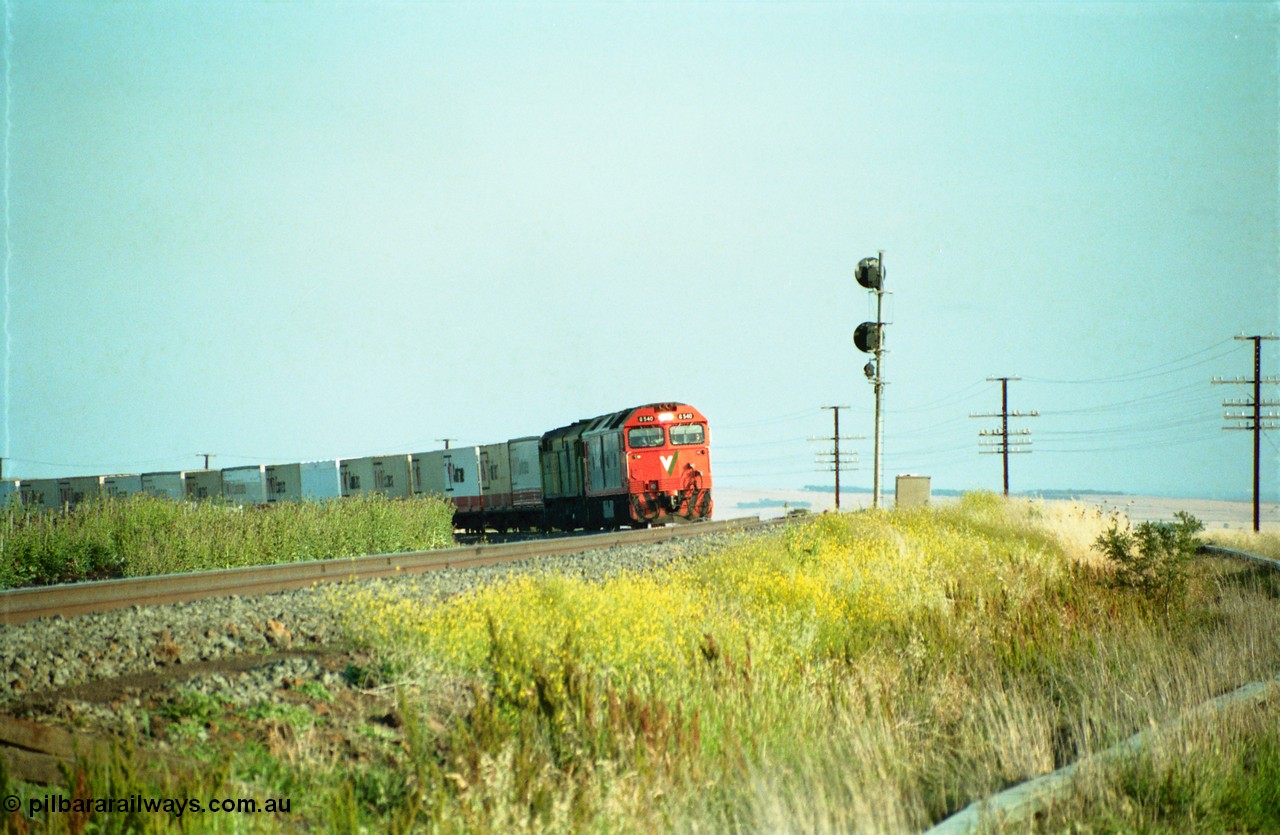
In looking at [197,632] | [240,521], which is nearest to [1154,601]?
[197,632]

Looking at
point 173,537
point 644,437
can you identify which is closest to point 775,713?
point 173,537

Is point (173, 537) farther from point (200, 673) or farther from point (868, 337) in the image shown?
point (868, 337)

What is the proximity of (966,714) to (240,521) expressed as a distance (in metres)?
13.9

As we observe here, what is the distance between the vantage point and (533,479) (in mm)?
29953

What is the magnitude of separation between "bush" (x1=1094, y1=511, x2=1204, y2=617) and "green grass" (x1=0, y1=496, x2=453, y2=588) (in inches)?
486

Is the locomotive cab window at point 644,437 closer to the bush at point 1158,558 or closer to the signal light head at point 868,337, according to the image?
the signal light head at point 868,337

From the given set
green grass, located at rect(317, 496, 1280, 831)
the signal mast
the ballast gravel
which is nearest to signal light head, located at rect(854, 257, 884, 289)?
the signal mast

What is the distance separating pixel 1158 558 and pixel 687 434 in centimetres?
1415

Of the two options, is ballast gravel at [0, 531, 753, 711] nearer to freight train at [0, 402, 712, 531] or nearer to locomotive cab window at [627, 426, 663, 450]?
freight train at [0, 402, 712, 531]

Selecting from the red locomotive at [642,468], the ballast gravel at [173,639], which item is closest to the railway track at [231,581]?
the ballast gravel at [173,639]

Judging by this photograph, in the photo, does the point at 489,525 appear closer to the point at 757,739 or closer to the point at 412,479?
the point at 412,479

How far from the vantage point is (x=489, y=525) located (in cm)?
3481

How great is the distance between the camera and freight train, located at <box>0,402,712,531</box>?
2391 centimetres

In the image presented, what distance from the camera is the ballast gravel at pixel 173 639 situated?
596 centimetres
